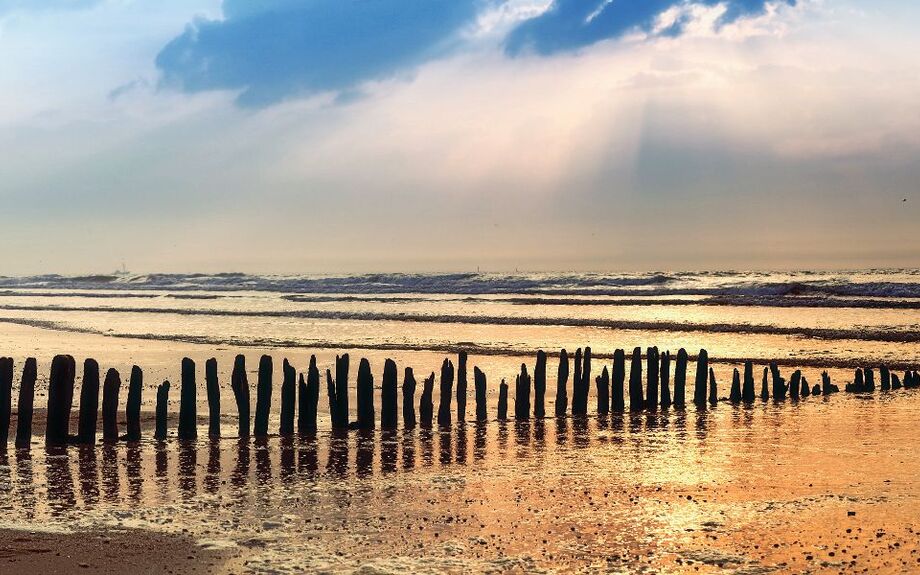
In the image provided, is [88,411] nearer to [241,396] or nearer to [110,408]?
[110,408]

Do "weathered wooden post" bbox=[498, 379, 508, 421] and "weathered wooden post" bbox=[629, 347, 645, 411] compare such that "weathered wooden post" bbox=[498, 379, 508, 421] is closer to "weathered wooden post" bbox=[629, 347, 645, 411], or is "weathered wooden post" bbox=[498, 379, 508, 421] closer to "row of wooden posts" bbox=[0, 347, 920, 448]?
"row of wooden posts" bbox=[0, 347, 920, 448]

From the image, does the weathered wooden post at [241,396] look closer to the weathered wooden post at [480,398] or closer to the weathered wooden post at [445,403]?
the weathered wooden post at [445,403]

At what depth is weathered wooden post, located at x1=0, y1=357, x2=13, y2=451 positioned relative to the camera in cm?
1253

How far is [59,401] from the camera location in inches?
499

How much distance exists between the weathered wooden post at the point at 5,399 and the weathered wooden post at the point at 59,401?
469 millimetres

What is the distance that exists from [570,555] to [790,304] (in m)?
51.7

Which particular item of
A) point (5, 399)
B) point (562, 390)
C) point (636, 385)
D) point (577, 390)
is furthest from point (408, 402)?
point (5, 399)

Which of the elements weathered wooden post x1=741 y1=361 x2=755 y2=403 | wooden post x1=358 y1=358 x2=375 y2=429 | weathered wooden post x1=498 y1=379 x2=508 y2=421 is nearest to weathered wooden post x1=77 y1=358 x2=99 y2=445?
wooden post x1=358 y1=358 x2=375 y2=429

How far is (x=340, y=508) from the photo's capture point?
913cm

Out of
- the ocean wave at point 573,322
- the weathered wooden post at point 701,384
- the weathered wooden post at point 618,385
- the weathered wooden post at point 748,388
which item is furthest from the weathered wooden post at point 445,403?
the ocean wave at point 573,322

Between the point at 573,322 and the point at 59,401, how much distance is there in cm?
3240

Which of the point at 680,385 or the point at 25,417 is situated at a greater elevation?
the point at 25,417

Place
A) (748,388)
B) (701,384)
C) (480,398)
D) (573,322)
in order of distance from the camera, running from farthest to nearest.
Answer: (573,322) < (748,388) < (701,384) < (480,398)

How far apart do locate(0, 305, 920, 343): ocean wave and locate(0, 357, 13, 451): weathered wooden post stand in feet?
91.4
